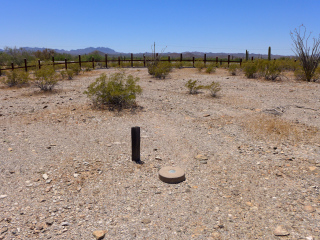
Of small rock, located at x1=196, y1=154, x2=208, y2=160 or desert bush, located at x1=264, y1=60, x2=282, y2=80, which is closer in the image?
small rock, located at x1=196, y1=154, x2=208, y2=160

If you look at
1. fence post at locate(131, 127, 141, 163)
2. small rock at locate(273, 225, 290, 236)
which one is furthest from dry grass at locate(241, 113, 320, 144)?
small rock at locate(273, 225, 290, 236)

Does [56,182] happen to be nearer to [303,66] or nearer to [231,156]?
[231,156]

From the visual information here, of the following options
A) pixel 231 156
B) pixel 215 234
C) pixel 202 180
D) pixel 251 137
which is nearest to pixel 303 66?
pixel 251 137

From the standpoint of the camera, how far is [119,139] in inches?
253

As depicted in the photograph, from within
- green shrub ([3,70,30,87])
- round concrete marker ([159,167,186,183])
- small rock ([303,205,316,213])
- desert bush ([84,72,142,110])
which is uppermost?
green shrub ([3,70,30,87])

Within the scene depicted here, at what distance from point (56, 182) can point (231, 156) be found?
3.42 meters

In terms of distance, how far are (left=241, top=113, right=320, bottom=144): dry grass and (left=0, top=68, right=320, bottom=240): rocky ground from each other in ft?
0.09

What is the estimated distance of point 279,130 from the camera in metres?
7.05

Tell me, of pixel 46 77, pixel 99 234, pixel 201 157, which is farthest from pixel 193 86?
pixel 99 234

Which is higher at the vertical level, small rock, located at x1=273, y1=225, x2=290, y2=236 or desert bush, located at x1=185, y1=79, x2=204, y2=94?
desert bush, located at x1=185, y1=79, x2=204, y2=94

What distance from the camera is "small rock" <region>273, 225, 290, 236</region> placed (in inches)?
127

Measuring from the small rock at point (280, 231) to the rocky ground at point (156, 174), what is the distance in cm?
1

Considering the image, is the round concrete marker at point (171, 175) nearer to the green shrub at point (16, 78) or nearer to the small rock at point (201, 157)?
the small rock at point (201, 157)

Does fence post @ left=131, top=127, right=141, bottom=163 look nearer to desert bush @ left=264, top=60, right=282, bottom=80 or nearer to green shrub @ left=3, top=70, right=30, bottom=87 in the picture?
green shrub @ left=3, top=70, right=30, bottom=87
